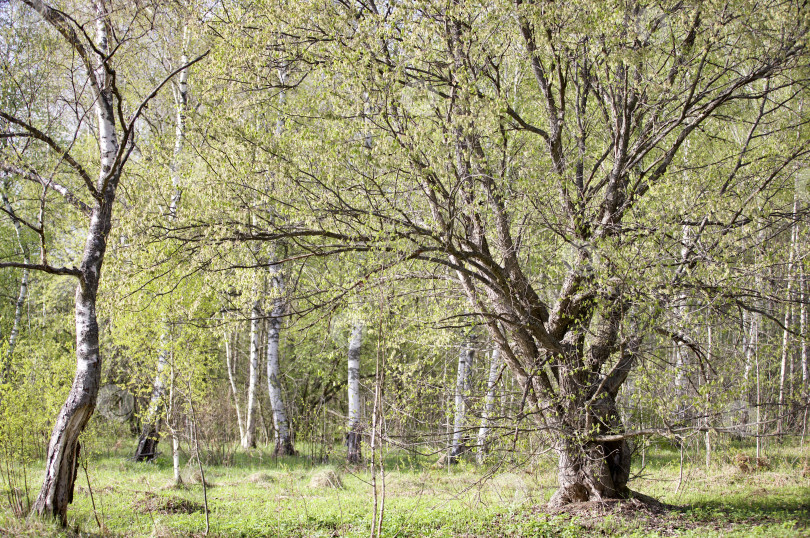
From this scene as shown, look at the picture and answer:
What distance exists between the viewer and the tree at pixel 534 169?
221 inches

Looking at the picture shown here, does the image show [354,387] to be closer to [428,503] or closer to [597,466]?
[428,503]

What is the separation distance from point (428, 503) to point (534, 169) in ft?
15.7

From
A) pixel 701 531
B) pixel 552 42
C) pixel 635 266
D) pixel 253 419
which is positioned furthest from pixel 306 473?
pixel 552 42

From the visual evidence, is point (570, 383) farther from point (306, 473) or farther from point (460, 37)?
point (306, 473)

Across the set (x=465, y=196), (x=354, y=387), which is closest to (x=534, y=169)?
(x=465, y=196)

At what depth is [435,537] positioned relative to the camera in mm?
6070

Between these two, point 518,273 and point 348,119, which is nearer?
point 348,119

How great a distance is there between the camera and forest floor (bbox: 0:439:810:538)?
606cm

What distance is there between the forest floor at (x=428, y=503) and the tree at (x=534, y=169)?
721 millimetres

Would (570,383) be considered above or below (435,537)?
above

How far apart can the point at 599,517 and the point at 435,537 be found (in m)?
1.78

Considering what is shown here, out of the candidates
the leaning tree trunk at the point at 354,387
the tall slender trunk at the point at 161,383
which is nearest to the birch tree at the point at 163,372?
the tall slender trunk at the point at 161,383

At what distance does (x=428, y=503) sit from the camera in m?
8.09


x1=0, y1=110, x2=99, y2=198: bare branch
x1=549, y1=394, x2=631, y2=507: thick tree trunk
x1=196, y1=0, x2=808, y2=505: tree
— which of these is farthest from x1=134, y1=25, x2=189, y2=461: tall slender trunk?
x1=549, y1=394, x2=631, y2=507: thick tree trunk
